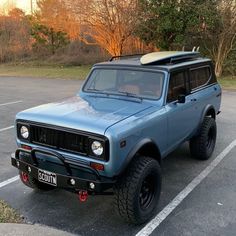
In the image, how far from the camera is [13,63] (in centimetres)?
2720

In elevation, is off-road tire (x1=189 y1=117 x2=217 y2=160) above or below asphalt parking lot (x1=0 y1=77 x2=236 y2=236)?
above

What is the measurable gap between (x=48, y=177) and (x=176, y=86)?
90.7 inches

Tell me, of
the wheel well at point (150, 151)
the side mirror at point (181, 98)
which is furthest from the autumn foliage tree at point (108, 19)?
the wheel well at point (150, 151)

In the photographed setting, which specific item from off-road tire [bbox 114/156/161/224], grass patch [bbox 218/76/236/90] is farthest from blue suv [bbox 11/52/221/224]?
grass patch [bbox 218/76/236/90]

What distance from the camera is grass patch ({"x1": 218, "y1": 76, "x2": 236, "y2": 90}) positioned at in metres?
14.9

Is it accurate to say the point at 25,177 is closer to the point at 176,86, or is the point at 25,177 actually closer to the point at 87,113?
the point at 87,113

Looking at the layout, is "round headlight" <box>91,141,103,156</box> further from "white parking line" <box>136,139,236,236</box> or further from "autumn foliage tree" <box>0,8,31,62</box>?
"autumn foliage tree" <box>0,8,31,62</box>

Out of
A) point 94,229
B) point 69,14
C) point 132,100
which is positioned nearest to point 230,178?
point 132,100

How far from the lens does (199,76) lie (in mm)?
5926

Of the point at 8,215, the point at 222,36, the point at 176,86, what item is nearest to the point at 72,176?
the point at 8,215

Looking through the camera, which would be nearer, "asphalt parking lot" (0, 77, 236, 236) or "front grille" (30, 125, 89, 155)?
"front grille" (30, 125, 89, 155)

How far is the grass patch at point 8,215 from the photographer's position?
12.9 ft

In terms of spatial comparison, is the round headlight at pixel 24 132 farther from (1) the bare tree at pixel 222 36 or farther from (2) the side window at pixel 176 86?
(1) the bare tree at pixel 222 36

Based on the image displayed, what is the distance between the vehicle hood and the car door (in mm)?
433
